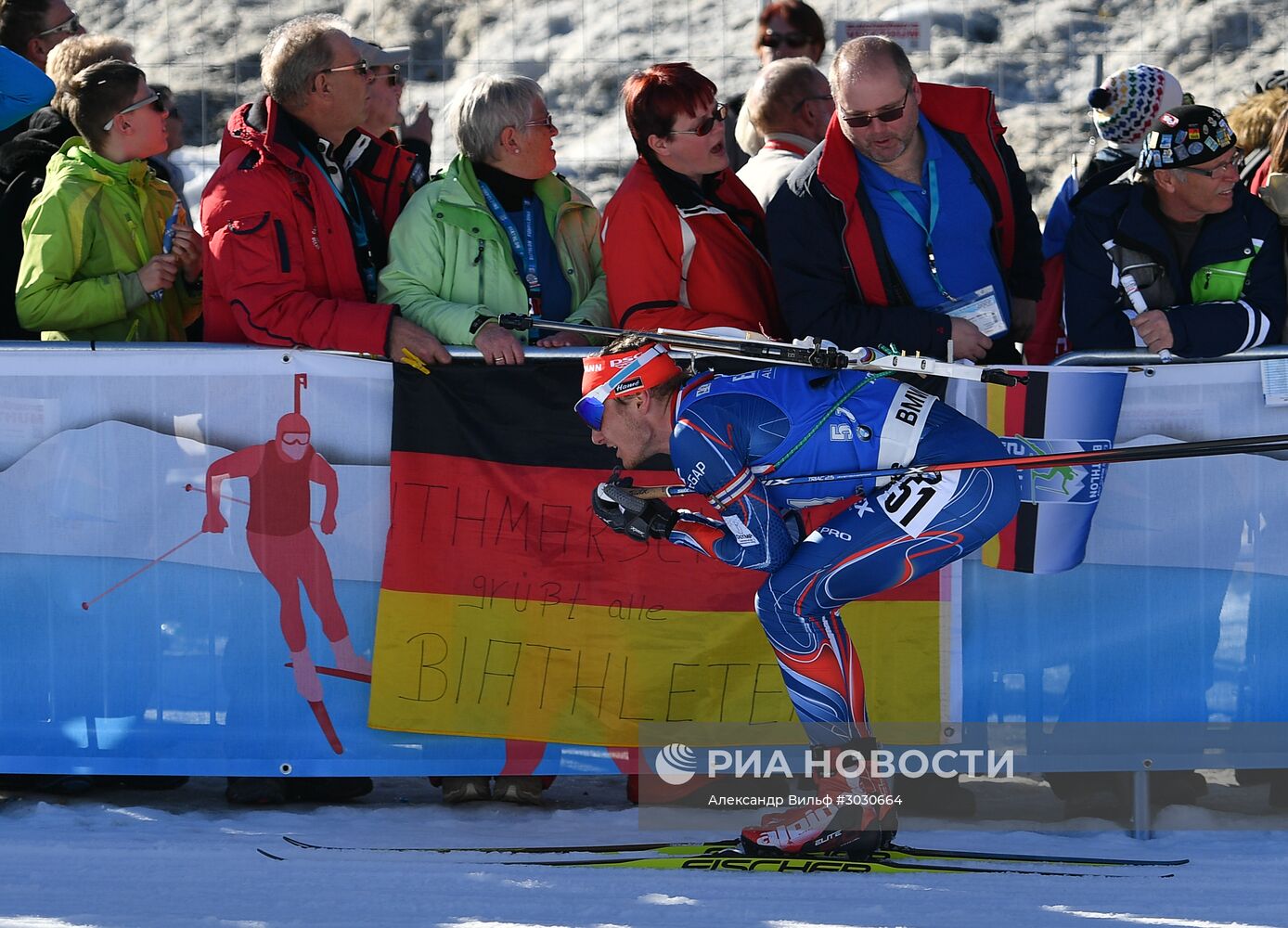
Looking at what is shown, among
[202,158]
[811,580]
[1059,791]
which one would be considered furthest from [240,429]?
[202,158]

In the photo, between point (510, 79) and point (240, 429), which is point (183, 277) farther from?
point (510, 79)

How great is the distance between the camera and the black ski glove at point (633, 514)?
14.9 feet

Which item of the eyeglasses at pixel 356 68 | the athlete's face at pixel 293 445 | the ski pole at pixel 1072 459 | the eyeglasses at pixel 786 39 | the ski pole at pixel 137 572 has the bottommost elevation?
the ski pole at pixel 137 572

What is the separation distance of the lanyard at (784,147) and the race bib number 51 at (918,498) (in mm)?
1925

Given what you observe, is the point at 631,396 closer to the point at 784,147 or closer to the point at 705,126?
the point at 705,126

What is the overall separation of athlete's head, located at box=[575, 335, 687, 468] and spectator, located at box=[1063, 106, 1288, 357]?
5.20ft

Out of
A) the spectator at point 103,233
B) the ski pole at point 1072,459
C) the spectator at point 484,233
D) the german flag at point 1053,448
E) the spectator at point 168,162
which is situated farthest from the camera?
the spectator at point 168,162

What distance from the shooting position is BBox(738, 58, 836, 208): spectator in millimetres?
6160

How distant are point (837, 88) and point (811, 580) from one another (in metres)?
1.67

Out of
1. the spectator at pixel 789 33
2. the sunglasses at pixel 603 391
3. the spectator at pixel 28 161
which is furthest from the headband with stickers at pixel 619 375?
the spectator at pixel 789 33

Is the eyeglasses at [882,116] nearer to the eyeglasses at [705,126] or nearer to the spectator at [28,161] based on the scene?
the eyeglasses at [705,126]

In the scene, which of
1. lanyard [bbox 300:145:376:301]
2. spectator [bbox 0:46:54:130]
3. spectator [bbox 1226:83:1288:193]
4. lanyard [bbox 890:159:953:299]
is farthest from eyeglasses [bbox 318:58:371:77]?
spectator [bbox 1226:83:1288:193]

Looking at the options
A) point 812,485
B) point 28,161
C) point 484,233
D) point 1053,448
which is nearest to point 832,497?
point 812,485

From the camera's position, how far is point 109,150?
221 inches
